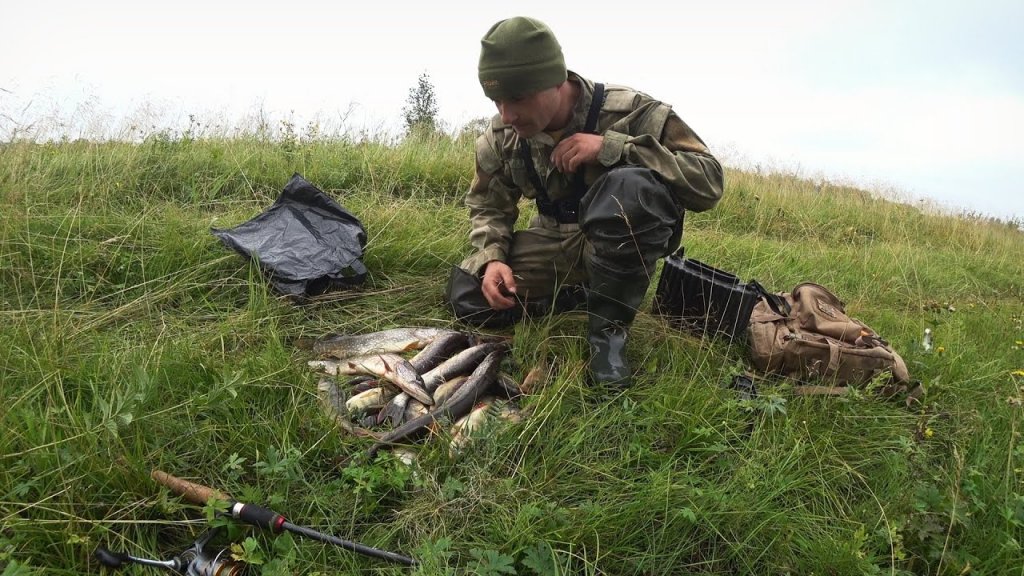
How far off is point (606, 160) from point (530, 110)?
1.36 feet

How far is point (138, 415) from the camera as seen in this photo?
1.99 metres

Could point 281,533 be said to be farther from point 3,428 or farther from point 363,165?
point 363,165

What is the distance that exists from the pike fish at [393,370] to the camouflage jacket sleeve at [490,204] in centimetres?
76

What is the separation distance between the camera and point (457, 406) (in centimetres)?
242

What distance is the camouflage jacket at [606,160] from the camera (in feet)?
8.72

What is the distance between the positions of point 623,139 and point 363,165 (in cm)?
310

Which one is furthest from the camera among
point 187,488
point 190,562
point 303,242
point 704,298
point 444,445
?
point 303,242

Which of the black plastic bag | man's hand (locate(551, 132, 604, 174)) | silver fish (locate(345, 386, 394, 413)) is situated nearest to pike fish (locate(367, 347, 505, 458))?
silver fish (locate(345, 386, 394, 413))

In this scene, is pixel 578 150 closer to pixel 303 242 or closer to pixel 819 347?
pixel 819 347

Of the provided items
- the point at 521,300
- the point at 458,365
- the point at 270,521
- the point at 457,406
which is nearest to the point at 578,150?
the point at 521,300

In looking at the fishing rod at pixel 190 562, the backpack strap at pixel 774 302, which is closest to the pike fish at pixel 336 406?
the fishing rod at pixel 190 562

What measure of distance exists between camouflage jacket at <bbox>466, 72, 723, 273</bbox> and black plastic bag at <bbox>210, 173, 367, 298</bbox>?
0.79m

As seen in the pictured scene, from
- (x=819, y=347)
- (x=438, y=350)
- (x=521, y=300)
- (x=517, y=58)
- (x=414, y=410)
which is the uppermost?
(x=517, y=58)

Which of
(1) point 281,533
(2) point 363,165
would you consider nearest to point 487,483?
(1) point 281,533
